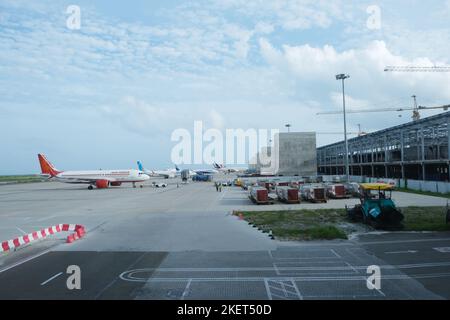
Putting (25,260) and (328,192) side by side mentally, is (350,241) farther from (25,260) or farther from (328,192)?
(328,192)

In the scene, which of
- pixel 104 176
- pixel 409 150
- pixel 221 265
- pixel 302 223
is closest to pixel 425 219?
pixel 302 223

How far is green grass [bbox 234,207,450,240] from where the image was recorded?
20.5m

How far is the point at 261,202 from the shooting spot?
1535 inches

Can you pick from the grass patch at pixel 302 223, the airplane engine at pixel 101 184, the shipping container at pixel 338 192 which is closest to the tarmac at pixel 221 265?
the grass patch at pixel 302 223

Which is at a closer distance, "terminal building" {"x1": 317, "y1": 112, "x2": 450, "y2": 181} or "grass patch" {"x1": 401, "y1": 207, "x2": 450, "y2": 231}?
"grass patch" {"x1": 401, "y1": 207, "x2": 450, "y2": 231}

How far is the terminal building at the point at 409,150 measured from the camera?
51594 mm

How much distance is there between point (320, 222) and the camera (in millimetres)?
25141

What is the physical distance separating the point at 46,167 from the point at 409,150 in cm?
6847

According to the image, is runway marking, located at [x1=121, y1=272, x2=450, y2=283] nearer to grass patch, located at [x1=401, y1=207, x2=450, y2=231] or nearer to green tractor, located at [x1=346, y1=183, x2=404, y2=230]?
green tractor, located at [x1=346, y1=183, x2=404, y2=230]

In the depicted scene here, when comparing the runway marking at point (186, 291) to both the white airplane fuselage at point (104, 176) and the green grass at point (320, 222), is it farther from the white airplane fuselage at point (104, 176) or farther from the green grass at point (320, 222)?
the white airplane fuselage at point (104, 176)

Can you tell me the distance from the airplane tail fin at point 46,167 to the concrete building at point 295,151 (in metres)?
46.2

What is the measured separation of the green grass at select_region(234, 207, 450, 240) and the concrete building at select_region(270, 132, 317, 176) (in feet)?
158

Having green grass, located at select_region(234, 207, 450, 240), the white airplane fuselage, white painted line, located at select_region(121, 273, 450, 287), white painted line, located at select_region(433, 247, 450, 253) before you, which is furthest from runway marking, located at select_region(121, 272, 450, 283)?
the white airplane fuselage

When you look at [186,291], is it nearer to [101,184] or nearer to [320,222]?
[320,222]
